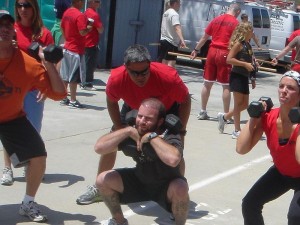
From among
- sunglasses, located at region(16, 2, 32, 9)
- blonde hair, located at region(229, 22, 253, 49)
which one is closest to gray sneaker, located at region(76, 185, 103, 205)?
sunglasses, located at region(16, 2, 32, 9)

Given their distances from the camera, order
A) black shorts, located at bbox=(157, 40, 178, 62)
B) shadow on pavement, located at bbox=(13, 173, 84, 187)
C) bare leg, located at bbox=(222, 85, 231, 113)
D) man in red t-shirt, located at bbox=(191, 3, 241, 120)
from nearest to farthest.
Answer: shadow on pavement, located at bbox=(13, 173, 84, 187) < bare leg, located at bbox=(222, 85, 231, 113) < man in red t-shirt, located at bbox=(191, 3, 241, 120) < black shorts, located at bbox=(157, 40, 178, 62)

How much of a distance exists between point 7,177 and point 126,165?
1468mm

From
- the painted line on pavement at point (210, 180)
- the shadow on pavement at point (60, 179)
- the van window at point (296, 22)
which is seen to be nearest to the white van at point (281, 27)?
the van window at point (296, 22)

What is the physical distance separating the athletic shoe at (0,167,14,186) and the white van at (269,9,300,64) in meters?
13.6

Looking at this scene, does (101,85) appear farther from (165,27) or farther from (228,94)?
(228,94)

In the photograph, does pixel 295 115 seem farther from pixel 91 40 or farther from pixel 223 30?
pixel 91 40

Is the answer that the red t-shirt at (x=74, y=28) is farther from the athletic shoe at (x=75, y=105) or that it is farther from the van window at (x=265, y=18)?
the van window at (x=265, y=18)

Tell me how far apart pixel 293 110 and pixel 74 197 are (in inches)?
104

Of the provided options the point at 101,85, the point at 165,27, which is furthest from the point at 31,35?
the point at 165,27

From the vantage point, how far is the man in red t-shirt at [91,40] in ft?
38.4

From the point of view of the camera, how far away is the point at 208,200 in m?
6.27

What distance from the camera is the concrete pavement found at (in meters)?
5.72

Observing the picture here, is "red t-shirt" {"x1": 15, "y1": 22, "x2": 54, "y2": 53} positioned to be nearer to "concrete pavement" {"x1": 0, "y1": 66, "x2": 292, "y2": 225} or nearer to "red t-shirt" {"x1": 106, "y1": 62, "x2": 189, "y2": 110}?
"red t-shirt" {"x1": 106, "y1": 62, "x2": 189, "y2": 110}

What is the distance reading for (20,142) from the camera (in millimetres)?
5312
